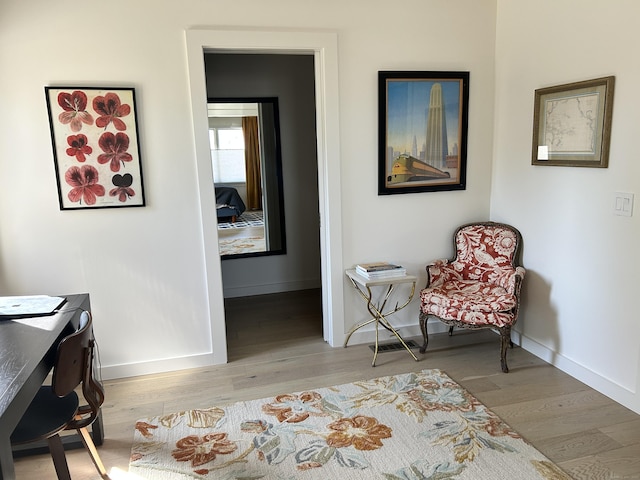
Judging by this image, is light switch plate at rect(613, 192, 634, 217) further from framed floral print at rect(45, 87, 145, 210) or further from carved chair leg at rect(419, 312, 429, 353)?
framed floral print at rect(45, 87, 145, 210)

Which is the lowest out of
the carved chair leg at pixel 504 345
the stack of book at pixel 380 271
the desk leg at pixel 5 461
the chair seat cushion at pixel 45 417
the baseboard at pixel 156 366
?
the baseboard at pixel 156 366

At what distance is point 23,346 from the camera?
1.85m

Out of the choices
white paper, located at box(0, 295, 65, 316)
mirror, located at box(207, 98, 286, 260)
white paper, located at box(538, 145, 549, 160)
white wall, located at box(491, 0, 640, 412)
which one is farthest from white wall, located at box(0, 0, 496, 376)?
mirror, located at box(207, 98, 286, 260)

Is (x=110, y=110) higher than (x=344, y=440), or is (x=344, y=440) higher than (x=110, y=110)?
(x=110, y=110)

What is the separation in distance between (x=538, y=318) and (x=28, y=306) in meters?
3.09

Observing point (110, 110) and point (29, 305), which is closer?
point (29, 305)

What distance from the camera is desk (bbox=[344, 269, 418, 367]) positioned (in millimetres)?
3307

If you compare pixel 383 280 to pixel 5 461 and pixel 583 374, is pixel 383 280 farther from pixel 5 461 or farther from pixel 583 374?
pixel 5 461

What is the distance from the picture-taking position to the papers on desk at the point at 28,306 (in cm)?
218

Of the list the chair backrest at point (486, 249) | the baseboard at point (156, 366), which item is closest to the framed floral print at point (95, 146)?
the baseboard at point (156, 366)

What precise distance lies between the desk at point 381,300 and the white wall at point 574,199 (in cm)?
87

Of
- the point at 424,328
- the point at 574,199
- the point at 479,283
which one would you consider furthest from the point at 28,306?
the point at 574,199

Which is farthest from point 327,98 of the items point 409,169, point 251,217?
point 251,217

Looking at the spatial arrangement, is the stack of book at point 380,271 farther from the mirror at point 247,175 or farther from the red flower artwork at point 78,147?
the red flower artwork at point 78,147
